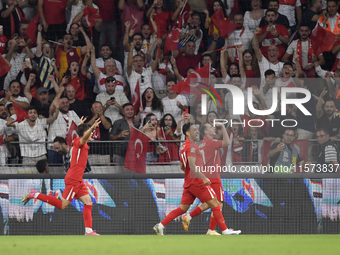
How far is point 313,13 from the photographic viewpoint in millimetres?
11094

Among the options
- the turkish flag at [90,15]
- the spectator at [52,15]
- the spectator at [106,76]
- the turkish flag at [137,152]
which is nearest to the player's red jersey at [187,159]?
the turkish flag at [137,152]

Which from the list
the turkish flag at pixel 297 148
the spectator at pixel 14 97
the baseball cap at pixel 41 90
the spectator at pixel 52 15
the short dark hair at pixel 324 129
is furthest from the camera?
the spectator at pixel 52 15

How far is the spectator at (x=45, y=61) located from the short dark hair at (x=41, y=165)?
2.20 meters

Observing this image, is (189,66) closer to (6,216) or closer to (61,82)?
(61,82)

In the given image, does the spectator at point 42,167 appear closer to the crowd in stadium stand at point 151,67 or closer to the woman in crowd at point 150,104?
the crowd in stadium stand at point 151,67

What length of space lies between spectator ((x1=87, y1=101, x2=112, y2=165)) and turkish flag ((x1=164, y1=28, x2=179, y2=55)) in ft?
7.14

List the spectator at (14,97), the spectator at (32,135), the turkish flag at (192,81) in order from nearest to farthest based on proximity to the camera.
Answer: the spectator at (32,135) < the turkish flag at (192,81) < the spectator at (14,97)

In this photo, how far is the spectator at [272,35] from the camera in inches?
426

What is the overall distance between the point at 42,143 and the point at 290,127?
4.64 meters

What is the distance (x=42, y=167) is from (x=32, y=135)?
2.70 feet

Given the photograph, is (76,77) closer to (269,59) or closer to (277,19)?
(269,59)

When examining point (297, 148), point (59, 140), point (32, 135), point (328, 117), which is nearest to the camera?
point (297, 148)

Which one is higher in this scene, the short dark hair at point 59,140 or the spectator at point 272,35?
the spectator at point 272,35
